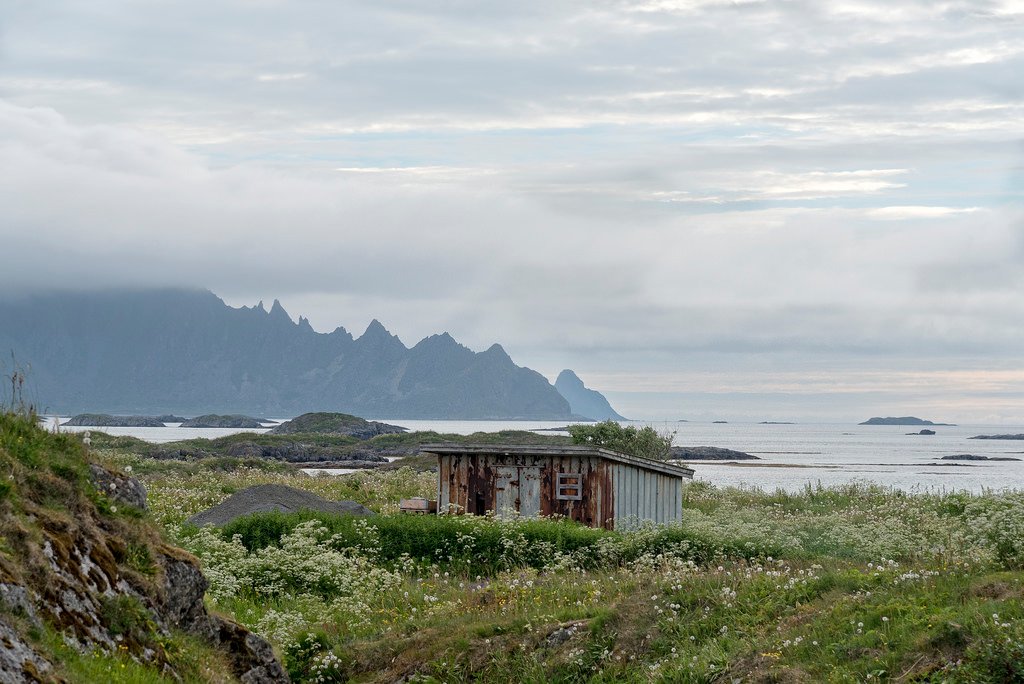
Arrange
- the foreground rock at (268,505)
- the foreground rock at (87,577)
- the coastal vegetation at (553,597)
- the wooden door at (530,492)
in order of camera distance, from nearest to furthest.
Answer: the foreground rock at (87,577) < the coastal vegetation at (553,597) < the foreground rock at (268,505) < the wooden door at (530,492)

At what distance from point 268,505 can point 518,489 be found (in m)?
6.86

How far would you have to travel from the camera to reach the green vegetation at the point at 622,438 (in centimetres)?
4819

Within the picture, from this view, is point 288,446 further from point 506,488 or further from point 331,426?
point 506,488

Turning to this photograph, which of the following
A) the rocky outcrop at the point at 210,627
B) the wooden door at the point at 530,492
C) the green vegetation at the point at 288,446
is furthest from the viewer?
the green vegetation at the point at 288,446

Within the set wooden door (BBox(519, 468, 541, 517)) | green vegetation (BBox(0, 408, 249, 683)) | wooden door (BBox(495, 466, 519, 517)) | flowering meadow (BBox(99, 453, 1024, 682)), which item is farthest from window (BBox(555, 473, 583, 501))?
green vegetation (BBox(0, 408, 249, 683))

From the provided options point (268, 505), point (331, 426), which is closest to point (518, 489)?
point (268, 505)

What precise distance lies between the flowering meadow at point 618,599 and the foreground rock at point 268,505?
3646 millimetres

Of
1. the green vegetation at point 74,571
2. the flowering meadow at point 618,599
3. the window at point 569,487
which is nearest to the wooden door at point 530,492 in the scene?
the window at point 569,487

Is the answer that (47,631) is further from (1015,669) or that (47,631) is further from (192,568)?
(1015,669)

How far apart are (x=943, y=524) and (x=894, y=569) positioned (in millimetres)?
12022

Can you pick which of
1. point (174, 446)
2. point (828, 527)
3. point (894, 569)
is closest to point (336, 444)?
point (174, 446)

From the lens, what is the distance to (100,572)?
852 centimetres

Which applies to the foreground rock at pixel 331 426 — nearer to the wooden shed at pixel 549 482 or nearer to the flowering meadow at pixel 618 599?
the wooden shed at pixel 549 482

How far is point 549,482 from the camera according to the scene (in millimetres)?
27453
